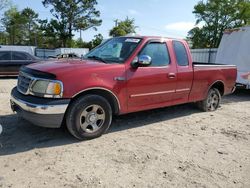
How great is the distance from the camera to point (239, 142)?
17.1 ft

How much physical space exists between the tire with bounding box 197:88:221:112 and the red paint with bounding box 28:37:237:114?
31 centimetres

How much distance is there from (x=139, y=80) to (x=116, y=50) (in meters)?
0.85

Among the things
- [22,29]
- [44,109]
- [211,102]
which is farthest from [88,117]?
[22,29]

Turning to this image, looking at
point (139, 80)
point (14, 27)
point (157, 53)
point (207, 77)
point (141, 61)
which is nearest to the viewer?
point (141, 61)

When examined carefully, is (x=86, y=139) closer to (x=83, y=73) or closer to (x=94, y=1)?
(x=83, y=73)

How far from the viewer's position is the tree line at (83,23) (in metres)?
41.4

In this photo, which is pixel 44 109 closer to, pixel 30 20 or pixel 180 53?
pixel 180 53

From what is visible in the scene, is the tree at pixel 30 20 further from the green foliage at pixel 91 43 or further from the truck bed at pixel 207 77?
the truck bed at pixel 207 77

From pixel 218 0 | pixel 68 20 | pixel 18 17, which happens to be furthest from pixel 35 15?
pixel 218 0

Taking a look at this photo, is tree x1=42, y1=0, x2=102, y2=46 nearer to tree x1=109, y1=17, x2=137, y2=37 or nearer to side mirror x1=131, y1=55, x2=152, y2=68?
tree x1=109, y1=17, x2=137, y2=37

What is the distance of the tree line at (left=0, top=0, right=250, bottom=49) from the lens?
4138 cm

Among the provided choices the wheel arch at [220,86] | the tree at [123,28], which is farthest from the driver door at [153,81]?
the tree at [123,28]

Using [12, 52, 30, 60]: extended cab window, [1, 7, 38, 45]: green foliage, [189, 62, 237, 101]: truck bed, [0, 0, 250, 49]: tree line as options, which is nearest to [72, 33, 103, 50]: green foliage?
[0, 0, 250, 49]: tree line

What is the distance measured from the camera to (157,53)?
230 inches
